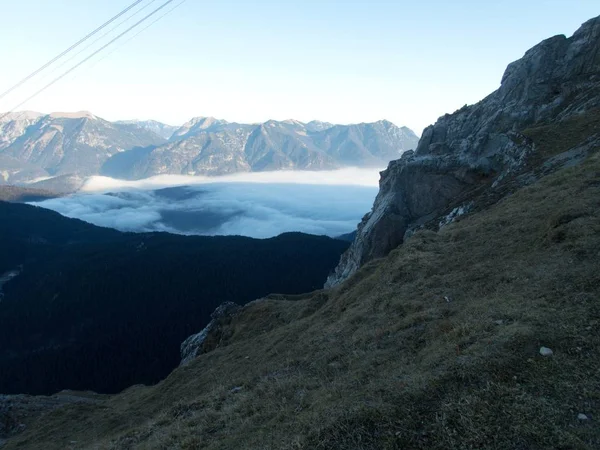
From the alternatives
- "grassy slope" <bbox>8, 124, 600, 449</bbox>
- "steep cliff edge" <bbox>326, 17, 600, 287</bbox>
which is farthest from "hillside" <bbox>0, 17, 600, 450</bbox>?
"steep cliff edge" <bbox>326, 17, 600, 287</bbox>

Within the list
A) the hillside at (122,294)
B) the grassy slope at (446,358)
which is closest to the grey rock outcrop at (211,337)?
the grassy slope at (446,358)

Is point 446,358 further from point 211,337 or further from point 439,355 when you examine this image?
point 211,337

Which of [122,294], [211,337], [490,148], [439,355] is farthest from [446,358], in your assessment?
[122,294]

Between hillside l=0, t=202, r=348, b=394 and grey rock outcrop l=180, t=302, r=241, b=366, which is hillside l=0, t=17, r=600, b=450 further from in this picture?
hillside l=0, t=202, r=348, b=394

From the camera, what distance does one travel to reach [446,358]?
1097 centimetres

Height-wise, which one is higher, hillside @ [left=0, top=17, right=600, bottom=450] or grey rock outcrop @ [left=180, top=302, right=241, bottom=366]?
hillside @ [left=0, top=17, right=600, bottom=450]

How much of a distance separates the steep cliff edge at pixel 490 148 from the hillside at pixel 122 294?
259 feet

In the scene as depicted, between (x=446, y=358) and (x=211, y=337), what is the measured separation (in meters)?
36.1

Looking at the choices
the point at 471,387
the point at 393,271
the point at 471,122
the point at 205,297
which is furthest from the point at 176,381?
the point at 205,297

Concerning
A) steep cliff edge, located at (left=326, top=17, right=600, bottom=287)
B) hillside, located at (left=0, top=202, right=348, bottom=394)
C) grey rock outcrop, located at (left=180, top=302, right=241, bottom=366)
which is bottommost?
hillside, located at (left=0, top=202, right=348, bottom=394)

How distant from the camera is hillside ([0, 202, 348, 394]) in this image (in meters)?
104

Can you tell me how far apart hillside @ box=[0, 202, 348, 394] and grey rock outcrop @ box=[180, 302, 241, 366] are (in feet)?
202

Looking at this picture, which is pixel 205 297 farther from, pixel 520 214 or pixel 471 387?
pixel 471 387

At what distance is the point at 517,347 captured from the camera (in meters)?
10.4
